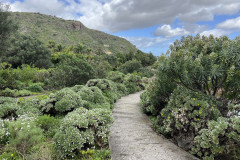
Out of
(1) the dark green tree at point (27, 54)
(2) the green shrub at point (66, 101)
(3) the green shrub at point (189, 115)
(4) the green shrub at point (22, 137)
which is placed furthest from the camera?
(1) the dark green tree at point (27, 54)

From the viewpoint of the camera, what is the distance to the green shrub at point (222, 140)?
12.8ft

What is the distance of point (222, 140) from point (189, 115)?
1.00 meters

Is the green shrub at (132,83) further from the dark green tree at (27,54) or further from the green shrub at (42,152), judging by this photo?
the dark green tree at (27,54)

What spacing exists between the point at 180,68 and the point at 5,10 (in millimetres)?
12655

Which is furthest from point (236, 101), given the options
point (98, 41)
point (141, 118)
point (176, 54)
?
point (98, 41)

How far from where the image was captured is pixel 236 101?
18.8ft

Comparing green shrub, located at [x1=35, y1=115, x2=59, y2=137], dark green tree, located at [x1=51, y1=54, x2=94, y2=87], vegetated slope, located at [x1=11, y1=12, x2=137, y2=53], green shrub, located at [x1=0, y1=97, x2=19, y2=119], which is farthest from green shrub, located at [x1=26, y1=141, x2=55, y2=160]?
vegetated slope, located at [x1=11, y1=12, x2=137, y2=53]

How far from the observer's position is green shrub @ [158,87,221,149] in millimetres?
4812

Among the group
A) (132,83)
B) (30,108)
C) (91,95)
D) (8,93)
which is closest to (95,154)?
(30,108)

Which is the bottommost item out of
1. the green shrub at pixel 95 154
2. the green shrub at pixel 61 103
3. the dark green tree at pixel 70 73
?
the green shrub at pixel 95 154

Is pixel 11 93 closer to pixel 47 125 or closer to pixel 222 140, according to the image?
pixel 47 125

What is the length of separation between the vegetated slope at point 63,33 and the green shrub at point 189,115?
146ft

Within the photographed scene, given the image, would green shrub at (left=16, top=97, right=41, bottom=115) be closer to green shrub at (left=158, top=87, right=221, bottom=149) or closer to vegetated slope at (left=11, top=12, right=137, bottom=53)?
green shrub at (left=158, top=87, right=221, bottom=149)

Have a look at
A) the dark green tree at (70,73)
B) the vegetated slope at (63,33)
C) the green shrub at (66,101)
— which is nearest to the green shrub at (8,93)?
the dark green tree at (70,73)
